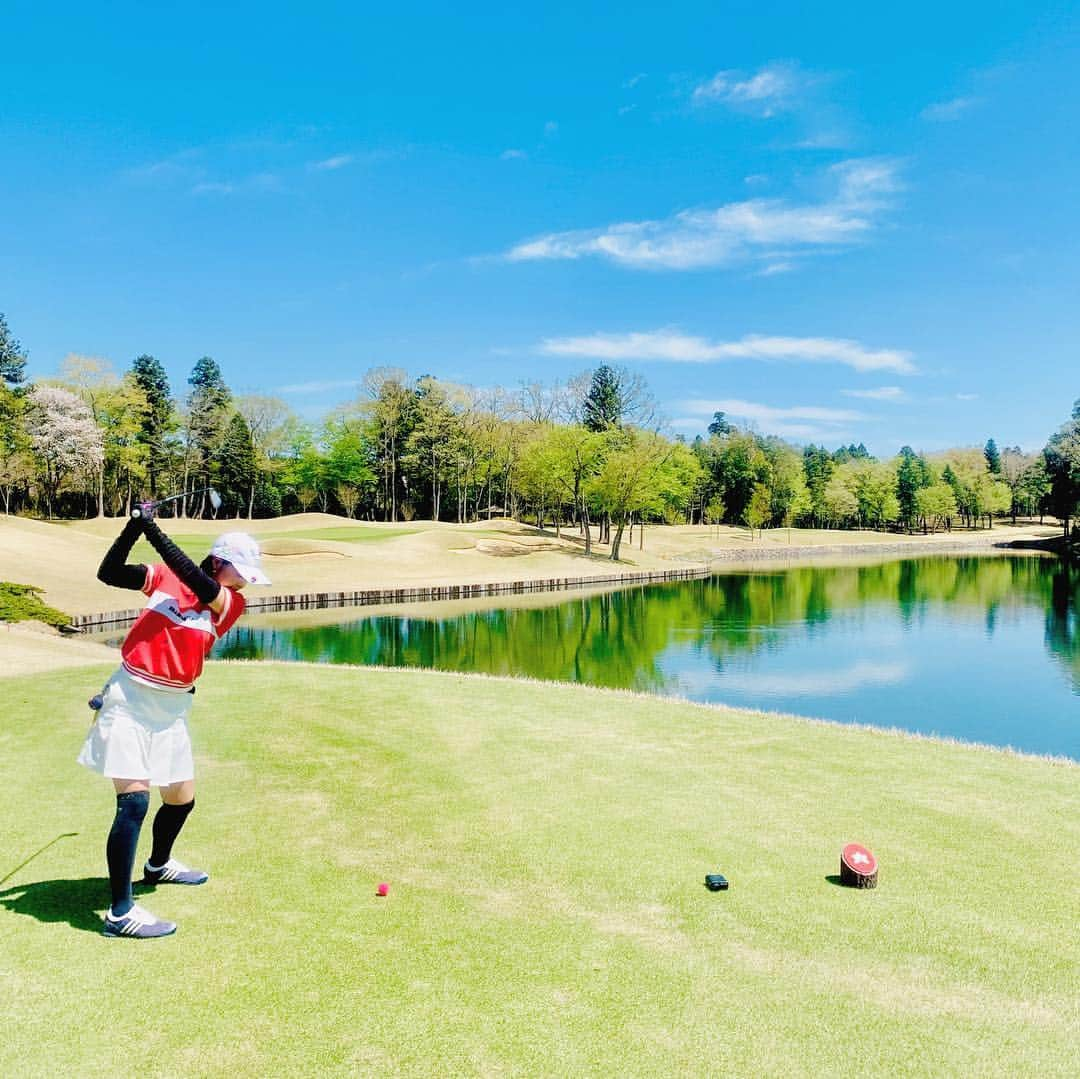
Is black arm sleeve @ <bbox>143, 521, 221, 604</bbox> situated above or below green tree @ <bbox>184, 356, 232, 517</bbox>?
below

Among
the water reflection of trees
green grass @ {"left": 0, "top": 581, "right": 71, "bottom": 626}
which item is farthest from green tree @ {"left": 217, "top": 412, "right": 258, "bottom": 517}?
green grass @ {"left": 0, "top": 581, "right": 71, "bottom": 626}

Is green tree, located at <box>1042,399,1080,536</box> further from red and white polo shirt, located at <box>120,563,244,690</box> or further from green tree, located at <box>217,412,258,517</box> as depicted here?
red and white polo shirt, located at <box>120,563,244,690</box>

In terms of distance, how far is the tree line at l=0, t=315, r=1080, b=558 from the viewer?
65875 mm

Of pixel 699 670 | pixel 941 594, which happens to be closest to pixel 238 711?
pixel 699 670

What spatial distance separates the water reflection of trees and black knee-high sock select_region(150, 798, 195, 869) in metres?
18.2

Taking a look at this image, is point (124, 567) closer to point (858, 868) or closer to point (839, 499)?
point (858, 868)

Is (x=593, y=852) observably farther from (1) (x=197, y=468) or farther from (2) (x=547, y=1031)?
(1) (x=197, y=468)

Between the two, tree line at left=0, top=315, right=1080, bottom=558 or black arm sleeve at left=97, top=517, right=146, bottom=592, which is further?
tree line at left=0, top=315, right=1080, bottom=558

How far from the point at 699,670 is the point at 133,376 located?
2704 inches

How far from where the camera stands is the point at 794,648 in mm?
30016

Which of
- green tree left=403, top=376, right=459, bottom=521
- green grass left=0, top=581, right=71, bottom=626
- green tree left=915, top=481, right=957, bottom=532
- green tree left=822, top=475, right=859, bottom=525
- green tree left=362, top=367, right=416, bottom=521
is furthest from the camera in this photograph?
green tree left=915, top=481, right=957, bottom=532

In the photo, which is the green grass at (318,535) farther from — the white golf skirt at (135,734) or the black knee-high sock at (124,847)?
the black knee-high sock at (124,847)

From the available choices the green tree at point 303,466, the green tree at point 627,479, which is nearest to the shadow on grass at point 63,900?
the green tree at point 627,479

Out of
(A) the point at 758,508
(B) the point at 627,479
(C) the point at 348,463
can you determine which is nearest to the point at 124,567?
(B) the point at 627,479
